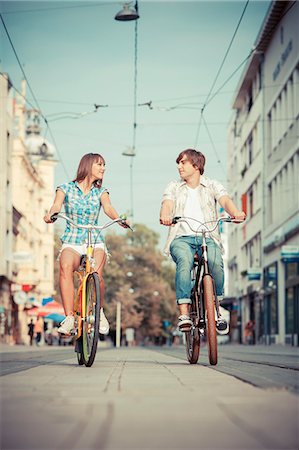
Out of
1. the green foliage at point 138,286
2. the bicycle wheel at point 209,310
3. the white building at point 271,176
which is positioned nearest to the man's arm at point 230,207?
the bicycle wheel at point 209,310

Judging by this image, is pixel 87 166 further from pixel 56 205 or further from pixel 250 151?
pixel 250 151

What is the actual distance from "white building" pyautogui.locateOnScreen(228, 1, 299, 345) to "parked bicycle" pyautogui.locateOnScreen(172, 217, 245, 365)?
88.3 feet

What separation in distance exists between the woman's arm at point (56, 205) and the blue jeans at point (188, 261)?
1.14m

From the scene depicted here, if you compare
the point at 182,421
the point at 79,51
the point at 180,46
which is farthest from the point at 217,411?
the point at 180,46

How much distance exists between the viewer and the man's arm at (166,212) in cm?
936

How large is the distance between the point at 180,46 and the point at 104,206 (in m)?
5.15

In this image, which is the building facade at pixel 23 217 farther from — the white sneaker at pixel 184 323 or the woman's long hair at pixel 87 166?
the white sneaker at pixel 184 323

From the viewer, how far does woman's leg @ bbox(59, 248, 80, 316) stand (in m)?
9.31

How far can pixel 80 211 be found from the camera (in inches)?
375

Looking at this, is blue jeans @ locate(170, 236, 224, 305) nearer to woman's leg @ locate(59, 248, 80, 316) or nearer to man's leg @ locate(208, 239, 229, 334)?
man's leg @ locate(208, 239, 229, 334)

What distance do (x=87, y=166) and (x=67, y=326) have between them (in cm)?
157

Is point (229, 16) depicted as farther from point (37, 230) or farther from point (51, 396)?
point (37, 230)

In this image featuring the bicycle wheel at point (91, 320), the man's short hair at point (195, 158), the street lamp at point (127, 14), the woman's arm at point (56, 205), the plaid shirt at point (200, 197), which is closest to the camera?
the bicycle wheel at point (91, 320)

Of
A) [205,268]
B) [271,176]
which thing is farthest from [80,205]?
[271,176]
